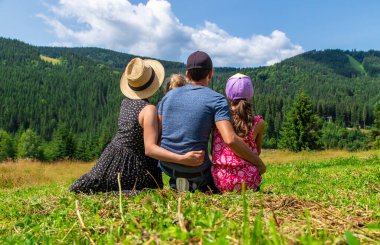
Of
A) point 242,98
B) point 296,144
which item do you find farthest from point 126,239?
point 296,144

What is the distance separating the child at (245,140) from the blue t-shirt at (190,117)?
0.98 feet

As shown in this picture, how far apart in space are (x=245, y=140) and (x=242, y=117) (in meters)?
0.34

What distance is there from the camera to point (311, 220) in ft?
7.45

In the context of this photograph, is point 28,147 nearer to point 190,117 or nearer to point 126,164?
point 126,164

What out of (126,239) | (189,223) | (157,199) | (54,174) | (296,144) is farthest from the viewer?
(296,144)

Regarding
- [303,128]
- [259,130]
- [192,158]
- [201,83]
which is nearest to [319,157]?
[259,130]

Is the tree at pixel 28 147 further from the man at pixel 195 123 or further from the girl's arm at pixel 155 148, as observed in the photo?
the man at pixel 195 123

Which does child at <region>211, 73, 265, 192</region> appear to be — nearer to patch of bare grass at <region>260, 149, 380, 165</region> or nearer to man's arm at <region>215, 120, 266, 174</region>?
man's arm at <region>215, 120, 266, 174</region>

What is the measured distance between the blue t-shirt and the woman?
0.71 feet

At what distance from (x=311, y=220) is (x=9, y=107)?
203m

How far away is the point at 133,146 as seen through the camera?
520 cm

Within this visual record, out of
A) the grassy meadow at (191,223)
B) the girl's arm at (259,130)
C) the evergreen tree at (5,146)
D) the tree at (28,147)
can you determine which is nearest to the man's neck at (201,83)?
the girl's arm at (259,130)

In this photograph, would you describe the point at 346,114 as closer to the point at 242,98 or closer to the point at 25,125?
the point at 25,125

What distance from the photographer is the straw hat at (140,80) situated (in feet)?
17.3
